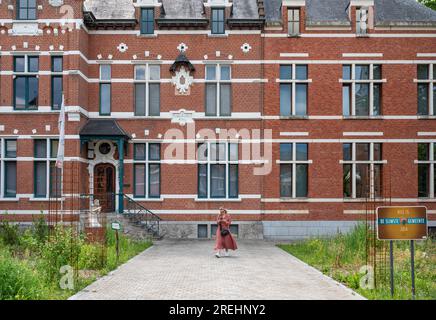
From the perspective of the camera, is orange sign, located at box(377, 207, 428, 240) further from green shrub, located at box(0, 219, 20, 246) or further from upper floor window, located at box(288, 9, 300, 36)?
upper floor window, located at box(288, 9, 300, 36)

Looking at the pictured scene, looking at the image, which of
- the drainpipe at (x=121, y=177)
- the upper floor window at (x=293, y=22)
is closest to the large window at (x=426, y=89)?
the upper floor window at (x=293, y=22)

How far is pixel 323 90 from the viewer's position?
2583cm

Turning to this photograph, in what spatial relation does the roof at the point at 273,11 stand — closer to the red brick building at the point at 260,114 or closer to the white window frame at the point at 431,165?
the red brick building at the point at 260,114

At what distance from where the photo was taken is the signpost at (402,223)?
10.5m

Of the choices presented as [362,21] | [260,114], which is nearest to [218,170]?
[260,114]

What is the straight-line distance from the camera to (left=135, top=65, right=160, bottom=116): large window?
25.9 metres

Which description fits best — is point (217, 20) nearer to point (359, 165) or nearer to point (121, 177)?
point (121, 177)

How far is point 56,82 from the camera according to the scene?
24609 millimetres

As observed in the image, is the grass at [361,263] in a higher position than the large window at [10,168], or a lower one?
lower

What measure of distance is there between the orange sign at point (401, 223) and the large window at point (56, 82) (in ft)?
57.5

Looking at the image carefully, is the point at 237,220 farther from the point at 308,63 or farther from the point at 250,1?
the point at 250,1

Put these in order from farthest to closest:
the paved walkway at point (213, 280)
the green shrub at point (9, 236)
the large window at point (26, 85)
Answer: the large window at point (26, 85)
the green shrub at point (9, 236)
the paved walkway at point (213, 280)

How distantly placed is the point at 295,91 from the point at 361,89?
311cm

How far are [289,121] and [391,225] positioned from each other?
50.8 ft
